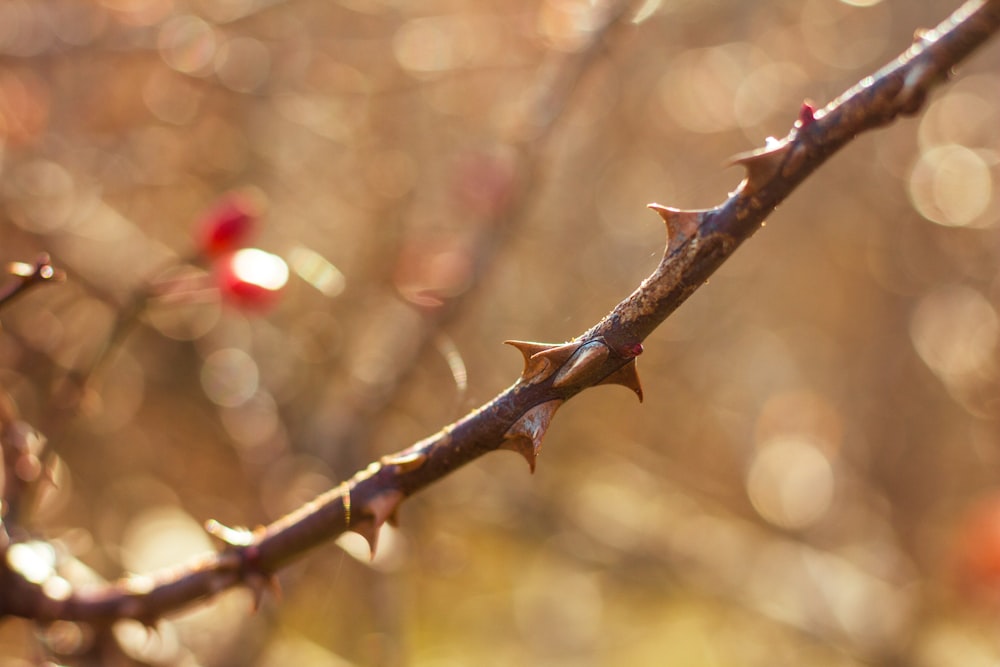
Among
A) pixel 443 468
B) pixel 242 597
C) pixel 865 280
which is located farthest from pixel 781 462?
pixel 443 468

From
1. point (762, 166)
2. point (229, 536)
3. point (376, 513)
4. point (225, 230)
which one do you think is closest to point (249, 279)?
point (225, 230)

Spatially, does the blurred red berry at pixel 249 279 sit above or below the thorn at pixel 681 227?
below

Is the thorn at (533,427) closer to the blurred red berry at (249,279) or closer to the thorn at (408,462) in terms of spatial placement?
the thorn at (408,462)

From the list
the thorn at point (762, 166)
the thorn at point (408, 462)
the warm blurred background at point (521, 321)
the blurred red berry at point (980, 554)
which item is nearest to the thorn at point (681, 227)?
the thorn at point (762, 166)

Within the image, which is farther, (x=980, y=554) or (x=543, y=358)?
(x=980, y=554)

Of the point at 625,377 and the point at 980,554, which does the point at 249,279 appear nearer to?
the point at 625,377

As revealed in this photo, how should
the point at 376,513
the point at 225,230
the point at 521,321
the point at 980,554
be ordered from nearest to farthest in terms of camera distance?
the point at 376,513
the point at 225,230
the point at 980,554
the point at 521,321

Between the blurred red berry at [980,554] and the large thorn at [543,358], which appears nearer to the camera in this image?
the large thorn at [543,358]
